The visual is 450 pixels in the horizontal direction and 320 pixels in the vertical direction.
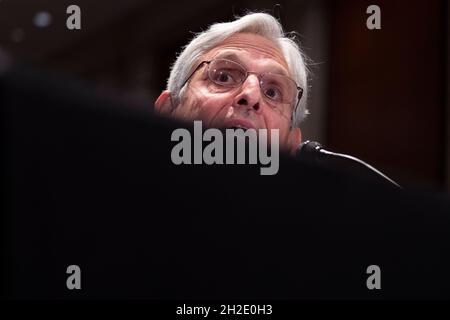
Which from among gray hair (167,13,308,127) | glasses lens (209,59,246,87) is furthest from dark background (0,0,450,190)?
glasses lens (209,59,246,87)

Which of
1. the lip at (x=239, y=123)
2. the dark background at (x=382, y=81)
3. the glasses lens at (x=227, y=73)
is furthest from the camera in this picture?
the dark background at (x=382, y=81)

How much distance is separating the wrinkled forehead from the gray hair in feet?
0.04

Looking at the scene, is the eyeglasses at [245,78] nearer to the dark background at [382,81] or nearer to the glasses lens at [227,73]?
the glasses lens at [227,73]

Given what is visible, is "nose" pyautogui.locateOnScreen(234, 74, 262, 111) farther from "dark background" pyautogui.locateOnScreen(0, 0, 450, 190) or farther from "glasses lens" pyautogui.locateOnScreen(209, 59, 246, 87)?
"dark background" pyautogui.locateOnScreen(0, 0, 450, 190)

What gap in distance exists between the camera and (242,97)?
4.68 ft

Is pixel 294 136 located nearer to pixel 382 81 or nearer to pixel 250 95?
pixel 250 95

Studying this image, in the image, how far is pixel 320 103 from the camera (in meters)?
2.72

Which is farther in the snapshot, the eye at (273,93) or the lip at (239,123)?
the eye at (273,93)

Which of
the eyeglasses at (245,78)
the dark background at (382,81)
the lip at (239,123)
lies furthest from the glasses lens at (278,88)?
the dark background at (382,81)

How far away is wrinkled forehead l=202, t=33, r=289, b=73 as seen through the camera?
1.51 meters

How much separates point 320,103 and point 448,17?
23.6 inches

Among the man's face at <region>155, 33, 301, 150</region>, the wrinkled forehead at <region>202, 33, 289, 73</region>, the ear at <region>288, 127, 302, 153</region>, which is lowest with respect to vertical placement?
the ear at <region>288, 127, 302, 153</region>

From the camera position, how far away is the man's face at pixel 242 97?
1.40 m

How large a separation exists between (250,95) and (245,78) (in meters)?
0.05
